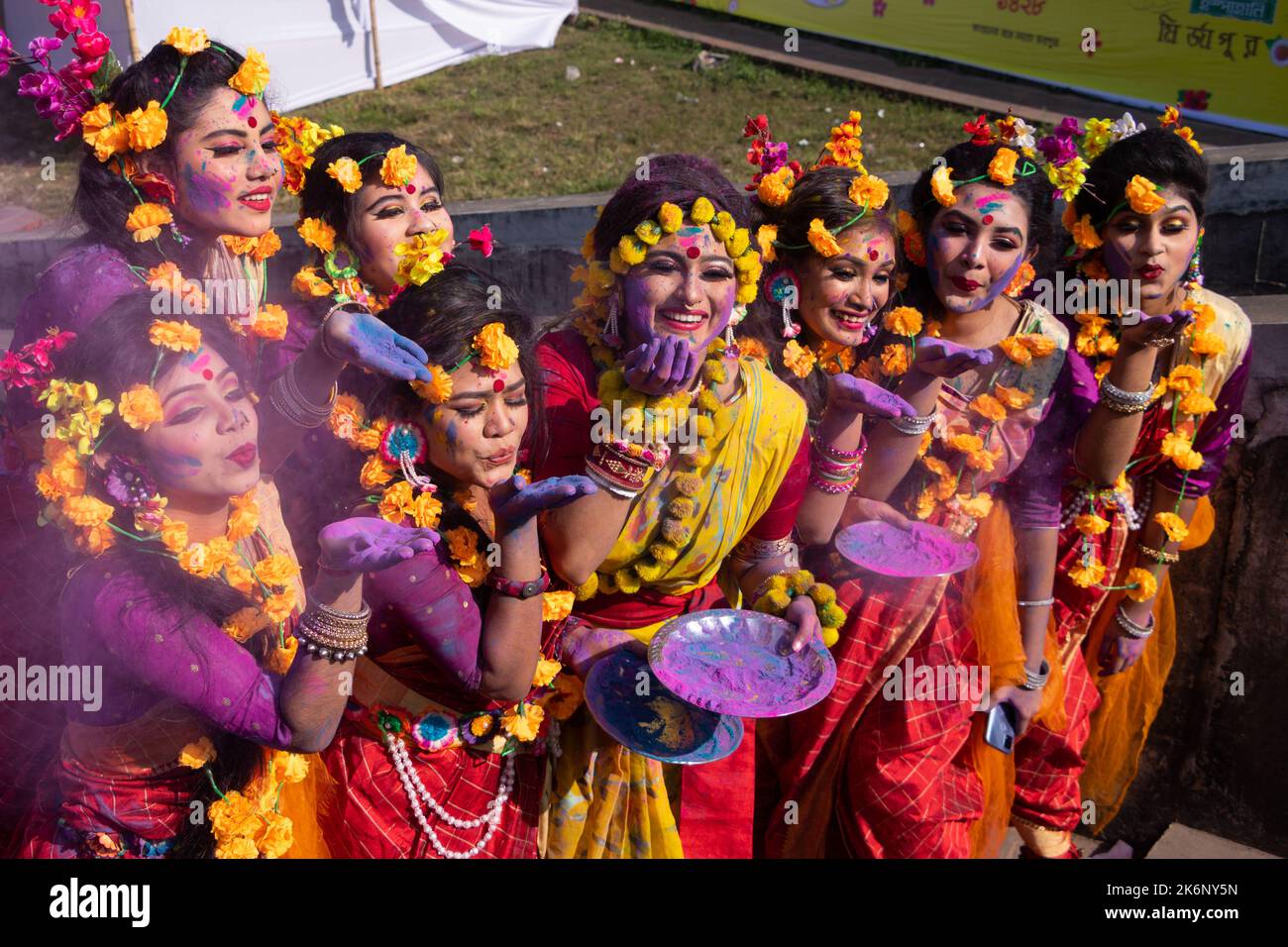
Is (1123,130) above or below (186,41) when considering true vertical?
below

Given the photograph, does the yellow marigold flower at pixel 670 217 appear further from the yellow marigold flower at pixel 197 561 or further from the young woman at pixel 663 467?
the yellow marigold flower at pixel 197 561

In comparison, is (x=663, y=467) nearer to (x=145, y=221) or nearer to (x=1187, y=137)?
(x=145, y=221)

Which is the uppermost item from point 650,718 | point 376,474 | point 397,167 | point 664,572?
point 397,167

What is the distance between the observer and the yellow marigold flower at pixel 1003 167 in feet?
11.7

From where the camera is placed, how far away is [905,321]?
365 cm

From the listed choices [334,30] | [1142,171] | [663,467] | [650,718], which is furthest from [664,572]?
[334,30]

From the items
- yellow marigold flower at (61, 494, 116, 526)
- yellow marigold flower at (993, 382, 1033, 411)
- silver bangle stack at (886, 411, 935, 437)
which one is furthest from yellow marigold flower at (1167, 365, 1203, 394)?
yellow marigold flower at (61, 494, 116, 526)

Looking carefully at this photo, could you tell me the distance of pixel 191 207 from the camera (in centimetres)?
330

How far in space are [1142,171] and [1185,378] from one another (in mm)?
672

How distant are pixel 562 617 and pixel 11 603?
1.38 metres

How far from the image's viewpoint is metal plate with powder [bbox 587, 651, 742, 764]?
9.43 ft

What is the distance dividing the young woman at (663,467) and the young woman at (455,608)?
15cm

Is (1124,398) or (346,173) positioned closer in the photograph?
(346,173)

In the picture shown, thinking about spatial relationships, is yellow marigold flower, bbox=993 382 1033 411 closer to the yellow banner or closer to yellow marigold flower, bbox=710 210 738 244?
yellow marigold flower, bbox=710 210 738 244
